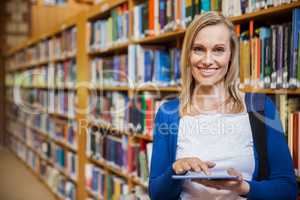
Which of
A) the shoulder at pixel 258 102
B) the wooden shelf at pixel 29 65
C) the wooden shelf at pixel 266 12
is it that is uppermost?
the wooden shelf at pixel 29 65

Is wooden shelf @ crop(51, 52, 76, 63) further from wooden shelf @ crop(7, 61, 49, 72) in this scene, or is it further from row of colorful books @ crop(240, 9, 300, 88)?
row of colorful books @ crop(240, 9, 300, 88)

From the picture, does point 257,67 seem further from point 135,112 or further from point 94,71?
point 94,71

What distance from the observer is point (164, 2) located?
228 cm

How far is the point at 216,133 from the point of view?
50.2 inches

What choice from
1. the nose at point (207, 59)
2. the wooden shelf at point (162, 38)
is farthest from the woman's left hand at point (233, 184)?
the wooden shelf at point (162, 38)

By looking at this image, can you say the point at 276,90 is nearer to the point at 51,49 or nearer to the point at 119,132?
the point at 119,132

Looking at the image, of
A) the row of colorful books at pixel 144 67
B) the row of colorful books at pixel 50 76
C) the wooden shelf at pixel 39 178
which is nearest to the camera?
the row of colorful books at pixel 144 67

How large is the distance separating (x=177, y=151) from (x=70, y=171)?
287cm

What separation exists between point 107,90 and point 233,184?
218 cm

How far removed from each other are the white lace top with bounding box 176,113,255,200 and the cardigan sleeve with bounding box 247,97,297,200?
65 millimetres

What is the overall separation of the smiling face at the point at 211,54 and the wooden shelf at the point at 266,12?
0.37m

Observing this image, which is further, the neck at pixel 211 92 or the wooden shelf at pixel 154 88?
the wooden shelf at pixel 154 88

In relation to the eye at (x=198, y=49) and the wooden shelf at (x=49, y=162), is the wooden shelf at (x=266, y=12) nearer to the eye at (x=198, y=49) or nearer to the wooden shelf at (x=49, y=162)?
the eye at (x=198, y=49)

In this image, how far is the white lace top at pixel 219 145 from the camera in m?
1.25
